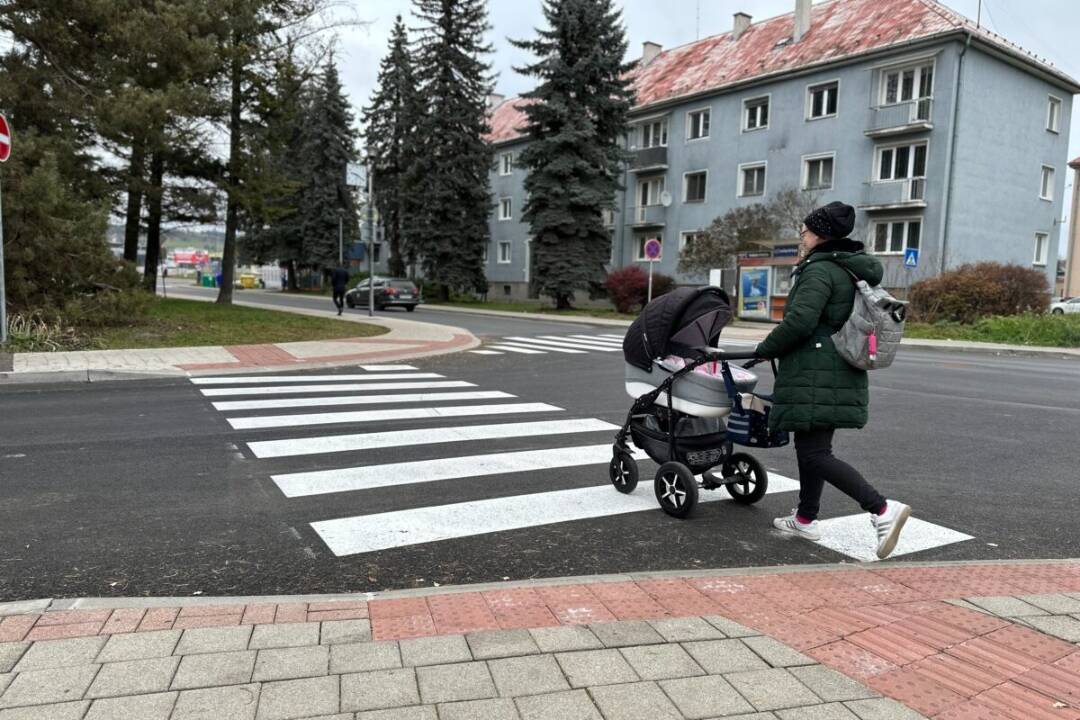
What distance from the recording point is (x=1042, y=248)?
1361 inches

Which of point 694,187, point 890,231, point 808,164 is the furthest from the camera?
point 694,187

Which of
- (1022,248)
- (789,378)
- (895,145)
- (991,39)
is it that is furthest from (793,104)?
(789,378)

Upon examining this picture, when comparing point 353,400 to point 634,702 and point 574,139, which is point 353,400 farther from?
point 574,139

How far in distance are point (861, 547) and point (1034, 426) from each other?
17.6 feet

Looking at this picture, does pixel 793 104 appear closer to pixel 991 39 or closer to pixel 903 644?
pixel 991 39

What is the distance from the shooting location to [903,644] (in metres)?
3.08

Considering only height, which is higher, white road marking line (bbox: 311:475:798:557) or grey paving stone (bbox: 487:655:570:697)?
grey paving stone (bbox: 487:655:570:697)

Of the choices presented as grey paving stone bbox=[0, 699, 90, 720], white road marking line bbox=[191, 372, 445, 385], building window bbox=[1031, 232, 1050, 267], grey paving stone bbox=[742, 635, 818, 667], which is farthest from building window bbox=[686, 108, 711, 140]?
grey paving stone bbox=[0, 699, 90, 720]

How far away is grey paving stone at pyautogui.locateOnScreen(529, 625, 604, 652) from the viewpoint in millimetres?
2975

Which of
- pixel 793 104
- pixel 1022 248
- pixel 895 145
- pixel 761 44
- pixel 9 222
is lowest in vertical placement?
pixel 9 222

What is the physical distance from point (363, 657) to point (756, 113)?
37.1 metres

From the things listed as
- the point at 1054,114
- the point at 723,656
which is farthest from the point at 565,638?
the point at 1054,114

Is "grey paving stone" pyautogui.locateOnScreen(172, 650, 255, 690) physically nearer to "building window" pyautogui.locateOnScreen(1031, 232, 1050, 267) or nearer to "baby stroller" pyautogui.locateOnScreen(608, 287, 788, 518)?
"baby stroller" pyautogui.locateOnScreen(608, 287, 788, 518)

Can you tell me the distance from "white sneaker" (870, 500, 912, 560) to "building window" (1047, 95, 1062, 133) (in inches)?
1466
